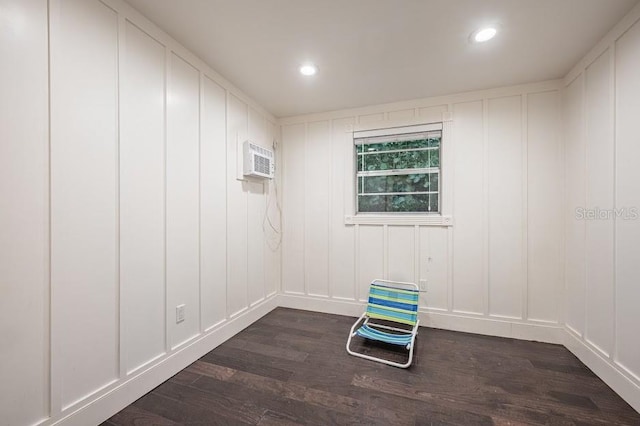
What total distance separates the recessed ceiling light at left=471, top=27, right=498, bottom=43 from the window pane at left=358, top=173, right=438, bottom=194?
130cm

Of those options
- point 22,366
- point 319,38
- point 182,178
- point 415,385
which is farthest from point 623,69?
point 22,366

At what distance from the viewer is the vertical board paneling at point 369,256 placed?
2.94 meters

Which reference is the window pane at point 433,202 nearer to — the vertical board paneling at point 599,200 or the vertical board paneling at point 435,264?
the vertical board paneling at point 435,264

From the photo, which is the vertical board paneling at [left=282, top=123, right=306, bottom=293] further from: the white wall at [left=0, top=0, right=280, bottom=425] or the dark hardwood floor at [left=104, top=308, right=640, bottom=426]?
the white wall at [left=0, top=0, right=280, bottom=425]

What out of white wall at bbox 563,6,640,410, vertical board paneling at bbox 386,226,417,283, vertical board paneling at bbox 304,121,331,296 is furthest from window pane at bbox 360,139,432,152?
white wall at bbox 563,6,640,410

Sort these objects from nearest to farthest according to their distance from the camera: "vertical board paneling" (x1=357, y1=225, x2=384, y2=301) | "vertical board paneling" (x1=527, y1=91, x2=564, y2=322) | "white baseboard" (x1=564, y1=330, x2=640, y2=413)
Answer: "white baseboard" (x1=564, y1=330, x2=640, y2=413) < "vertical board paneling" (x1=527, y1=91, x2=564, y2=322) < "vertical board paneling" (x1=357, y1=225, x2=384, y2=301)

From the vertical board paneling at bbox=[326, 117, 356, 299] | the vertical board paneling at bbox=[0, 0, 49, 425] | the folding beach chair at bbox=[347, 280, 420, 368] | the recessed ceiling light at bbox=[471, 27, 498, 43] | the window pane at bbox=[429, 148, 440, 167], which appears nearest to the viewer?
the vertical board paneling at bbox=[0, 0, 49, 425]

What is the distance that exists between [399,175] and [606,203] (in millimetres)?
1647

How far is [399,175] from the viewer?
9.75ft

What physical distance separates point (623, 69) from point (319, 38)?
2.03 metres

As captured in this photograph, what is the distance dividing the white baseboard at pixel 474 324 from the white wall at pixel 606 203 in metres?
0.16

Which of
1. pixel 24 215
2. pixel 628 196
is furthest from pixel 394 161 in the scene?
pixel 24 215

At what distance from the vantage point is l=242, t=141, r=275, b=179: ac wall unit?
8.59 ft

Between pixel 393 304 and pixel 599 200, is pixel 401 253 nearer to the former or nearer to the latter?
pixel 393 304
